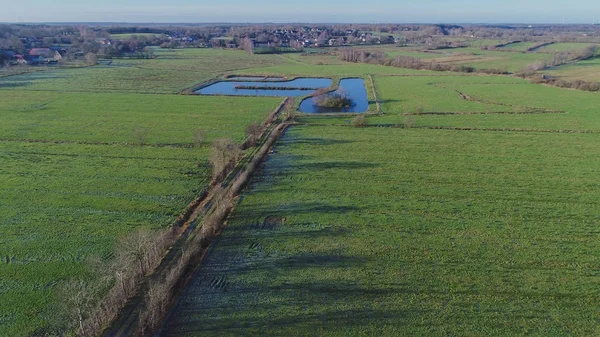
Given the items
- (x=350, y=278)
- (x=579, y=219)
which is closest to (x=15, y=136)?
(x=350, y=278)

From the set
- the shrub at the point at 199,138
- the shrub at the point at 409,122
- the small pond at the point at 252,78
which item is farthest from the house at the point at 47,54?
the shrub at the point at 409,122

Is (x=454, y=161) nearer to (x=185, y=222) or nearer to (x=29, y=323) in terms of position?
(x=185, y=222)

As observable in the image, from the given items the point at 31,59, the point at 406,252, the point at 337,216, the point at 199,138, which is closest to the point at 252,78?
the point at 199,138

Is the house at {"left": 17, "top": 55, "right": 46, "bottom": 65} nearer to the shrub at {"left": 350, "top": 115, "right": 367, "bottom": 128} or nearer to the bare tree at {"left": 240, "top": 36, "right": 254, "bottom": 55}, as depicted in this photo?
the bare tree at {"left": 240, "top": 36, "right": 254, "bottom": 55}

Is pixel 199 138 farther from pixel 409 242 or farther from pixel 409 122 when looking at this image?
pixel 409 122

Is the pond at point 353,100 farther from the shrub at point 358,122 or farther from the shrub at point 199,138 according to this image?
the shrub at point 199,138

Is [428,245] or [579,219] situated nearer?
[428,245]

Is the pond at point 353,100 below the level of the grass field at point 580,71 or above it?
below
